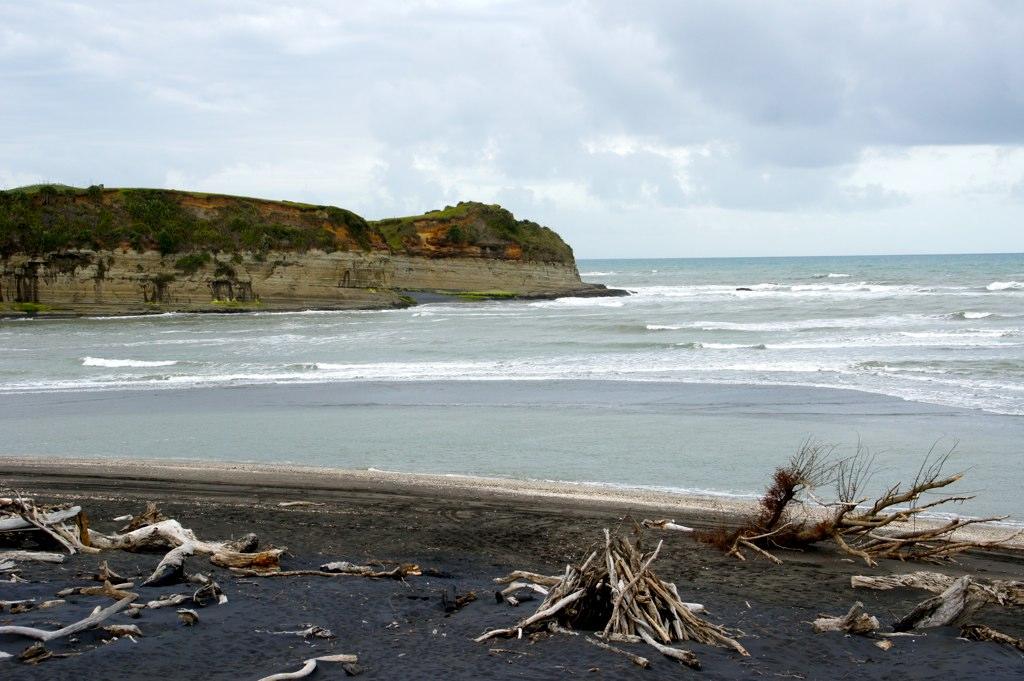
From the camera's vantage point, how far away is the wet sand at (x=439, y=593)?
5.81 meters

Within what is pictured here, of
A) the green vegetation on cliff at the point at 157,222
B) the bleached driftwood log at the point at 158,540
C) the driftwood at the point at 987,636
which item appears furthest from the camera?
the green vegetation on cliff at the point at 157,222

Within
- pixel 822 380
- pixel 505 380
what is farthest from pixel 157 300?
pixel 822 380

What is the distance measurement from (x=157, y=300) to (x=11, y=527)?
4497 cm

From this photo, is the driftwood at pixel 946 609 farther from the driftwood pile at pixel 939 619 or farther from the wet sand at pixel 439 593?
the wet sand at pixel 439 593

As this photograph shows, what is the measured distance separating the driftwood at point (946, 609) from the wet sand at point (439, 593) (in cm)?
17

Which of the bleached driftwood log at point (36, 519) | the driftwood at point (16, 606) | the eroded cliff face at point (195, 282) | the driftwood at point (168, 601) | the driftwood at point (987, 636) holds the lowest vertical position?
the driftwood at point (168, 601)

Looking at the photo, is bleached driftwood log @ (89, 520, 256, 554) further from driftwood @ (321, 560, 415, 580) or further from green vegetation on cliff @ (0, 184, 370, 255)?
green vegetation on cliff @ (0, 184, 370, 255)

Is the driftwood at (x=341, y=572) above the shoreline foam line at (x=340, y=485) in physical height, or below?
above

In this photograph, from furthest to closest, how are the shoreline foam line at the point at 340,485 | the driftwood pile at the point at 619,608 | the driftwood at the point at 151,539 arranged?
the shoreline foam line at the point at 340,485
the driftwood at the point at 151,539
the driftwood pile at the point at 619,608

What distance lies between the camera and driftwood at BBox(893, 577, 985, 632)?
256 inches

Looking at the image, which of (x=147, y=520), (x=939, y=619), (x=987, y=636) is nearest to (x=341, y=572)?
(x=147, y=520)

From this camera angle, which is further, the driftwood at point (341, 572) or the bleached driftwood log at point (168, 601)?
the driftwood at point (341, 572)

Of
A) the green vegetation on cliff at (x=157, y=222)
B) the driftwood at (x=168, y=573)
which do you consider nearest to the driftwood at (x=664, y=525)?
the driftwood at (x=168, y=573)

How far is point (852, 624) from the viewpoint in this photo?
653 centimetres
